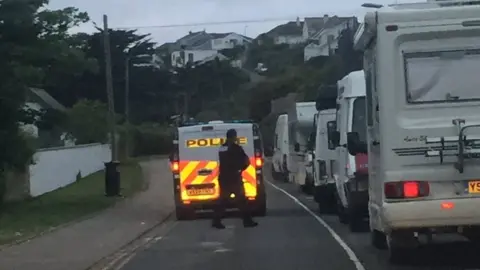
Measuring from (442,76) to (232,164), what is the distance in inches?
224

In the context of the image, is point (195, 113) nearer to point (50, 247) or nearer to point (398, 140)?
point (50, 247)

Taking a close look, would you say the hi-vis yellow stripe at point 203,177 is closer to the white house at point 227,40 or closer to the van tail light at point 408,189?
the van tail light at point 408,189

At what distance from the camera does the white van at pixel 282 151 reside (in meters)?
45.7

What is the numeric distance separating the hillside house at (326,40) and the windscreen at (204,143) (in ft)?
309

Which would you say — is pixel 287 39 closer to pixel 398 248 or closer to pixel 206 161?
pixel 206 161

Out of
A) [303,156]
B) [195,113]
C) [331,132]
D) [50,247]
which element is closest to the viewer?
[50,247]

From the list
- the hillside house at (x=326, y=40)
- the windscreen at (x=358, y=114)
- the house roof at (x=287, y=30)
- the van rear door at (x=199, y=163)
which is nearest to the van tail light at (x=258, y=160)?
the van rear door at (x=199, y=163)

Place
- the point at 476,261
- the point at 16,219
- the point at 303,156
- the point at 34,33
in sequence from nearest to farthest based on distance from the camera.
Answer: the point at 476,261 < the point at 16,219 < the point at 34,33 < the point at 303,156

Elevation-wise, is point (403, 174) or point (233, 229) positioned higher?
point (403, 174)

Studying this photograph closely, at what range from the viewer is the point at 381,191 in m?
14.0

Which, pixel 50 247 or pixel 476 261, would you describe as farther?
pixel 50 247

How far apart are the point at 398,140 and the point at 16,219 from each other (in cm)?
1699

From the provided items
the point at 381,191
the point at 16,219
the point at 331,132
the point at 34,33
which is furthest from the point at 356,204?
the point at 34,33

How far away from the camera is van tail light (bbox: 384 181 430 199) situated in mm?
13461
